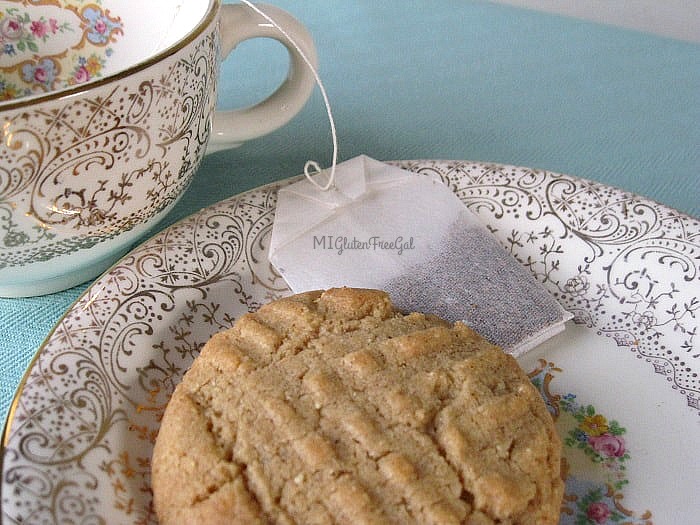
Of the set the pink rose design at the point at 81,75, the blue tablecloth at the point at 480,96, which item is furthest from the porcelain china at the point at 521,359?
the pink rose design at the point at 81,75

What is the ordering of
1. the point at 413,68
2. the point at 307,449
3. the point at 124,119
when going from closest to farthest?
the point at 307,449 < the point at 124,119 < the point at 413,68

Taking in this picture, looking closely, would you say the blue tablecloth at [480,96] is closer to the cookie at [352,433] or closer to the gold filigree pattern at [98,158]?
the gold filigree pattern at [98,158]

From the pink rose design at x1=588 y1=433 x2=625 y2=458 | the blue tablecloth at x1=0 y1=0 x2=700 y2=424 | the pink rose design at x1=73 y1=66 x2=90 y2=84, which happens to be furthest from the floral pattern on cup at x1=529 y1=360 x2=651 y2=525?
the pink rose design at x1=73 y1=66 x2=90 y2=84

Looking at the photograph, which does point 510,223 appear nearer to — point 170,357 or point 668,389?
point 668,389

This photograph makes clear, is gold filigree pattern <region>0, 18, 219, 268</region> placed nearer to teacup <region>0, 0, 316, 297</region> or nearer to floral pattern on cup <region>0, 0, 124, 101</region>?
teacup <region>0, 0, 316, 297</region>

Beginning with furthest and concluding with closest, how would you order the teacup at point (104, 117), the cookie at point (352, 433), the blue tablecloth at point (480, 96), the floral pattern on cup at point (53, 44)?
1. the blue tablecloth at point (480, 96)
2. the floral pattern on cup at point (53, 44)
3. the teacup at point (104, 117)
4. the cookie at point (352, 433)

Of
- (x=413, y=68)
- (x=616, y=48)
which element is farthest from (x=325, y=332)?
(x=616, y=48)
